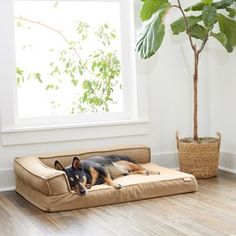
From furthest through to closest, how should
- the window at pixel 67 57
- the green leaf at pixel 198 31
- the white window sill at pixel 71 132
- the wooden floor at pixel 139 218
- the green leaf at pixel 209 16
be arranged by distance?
the window at pixel 67 57
the green leaf at pixel 198 31
the white window sill at pixel 71 132
the green leaf at pixel 209 16
the wooden floor at pixel 139 218

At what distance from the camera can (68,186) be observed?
352 cm

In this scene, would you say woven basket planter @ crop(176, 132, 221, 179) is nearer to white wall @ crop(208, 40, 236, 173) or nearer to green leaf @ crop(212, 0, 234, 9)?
white wall @ crop(208, 40, 236, 173)

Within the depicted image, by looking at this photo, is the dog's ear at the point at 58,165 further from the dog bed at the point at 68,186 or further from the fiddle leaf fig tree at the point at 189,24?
the fiddle leaf fig tree at the point at 189,24

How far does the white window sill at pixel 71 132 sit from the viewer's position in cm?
428

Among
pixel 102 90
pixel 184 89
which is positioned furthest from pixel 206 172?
pixel 102 90

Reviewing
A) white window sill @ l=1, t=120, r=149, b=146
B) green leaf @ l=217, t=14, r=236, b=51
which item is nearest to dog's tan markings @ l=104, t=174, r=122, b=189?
white window sill @ l=1, t=120, r=149, b=146

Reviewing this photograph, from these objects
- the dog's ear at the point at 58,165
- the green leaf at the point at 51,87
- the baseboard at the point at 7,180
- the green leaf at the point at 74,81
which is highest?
the green leaf at the point at 74,81

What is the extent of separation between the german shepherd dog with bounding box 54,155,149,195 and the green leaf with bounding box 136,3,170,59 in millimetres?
966

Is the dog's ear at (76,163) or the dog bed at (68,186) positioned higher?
the dog's ear at (76,163)

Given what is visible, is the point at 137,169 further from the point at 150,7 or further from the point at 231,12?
the point at 231,12

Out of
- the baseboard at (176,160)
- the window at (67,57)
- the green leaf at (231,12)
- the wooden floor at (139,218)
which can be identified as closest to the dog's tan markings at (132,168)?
the wooden floor at (139,218)

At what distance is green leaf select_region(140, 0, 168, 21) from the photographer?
4.29 meters

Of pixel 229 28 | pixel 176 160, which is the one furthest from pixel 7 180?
pixel 229 28

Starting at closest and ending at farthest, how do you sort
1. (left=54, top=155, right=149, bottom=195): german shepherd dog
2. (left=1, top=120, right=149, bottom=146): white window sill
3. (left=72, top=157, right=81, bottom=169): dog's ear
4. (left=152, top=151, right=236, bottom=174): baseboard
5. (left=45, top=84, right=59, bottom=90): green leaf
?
1. (left=54, top=155, right=149, bottom=195): german shepherd dog
2. (left=72, top=157, right=81, bottom=169): dog's ear
3. (left=1, top=120, right=149, bottom=146): white window sill
4. (left=45, top=84, right=59, bottom=90): green leaf
5. (left=152, top=151, right=236, bottom=174): baseboard
